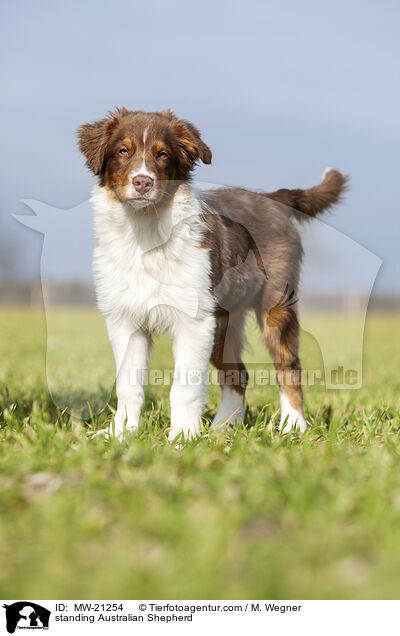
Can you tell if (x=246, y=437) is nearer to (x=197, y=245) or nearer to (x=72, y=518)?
(x=197, y=245)

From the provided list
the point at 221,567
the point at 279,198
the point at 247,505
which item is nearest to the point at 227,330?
the point at 279,198

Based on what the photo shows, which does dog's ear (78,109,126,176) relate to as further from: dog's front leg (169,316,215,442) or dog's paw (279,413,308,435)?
dog's paw (279,413,308,435)

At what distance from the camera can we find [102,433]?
3.81 meters

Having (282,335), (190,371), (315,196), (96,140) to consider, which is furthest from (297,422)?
(96,140)

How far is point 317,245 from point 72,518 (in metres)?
3.65

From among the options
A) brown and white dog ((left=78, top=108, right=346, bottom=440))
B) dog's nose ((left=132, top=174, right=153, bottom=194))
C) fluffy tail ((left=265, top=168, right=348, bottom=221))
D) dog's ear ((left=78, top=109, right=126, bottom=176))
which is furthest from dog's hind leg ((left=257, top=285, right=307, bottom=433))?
dog's ear ((left=78, top=109, right=126, bottom=176))

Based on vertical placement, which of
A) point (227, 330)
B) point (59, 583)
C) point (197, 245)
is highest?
point (197, 245)

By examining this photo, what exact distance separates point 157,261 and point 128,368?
29.9 inches

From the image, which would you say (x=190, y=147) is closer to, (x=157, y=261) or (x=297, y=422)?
(x=157, y=261)

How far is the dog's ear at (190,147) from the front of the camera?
4301 mm

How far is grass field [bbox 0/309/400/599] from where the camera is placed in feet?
6.40

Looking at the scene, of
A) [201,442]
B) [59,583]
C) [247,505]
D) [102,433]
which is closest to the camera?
[59,583]

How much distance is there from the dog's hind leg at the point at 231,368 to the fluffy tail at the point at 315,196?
1.11 m
